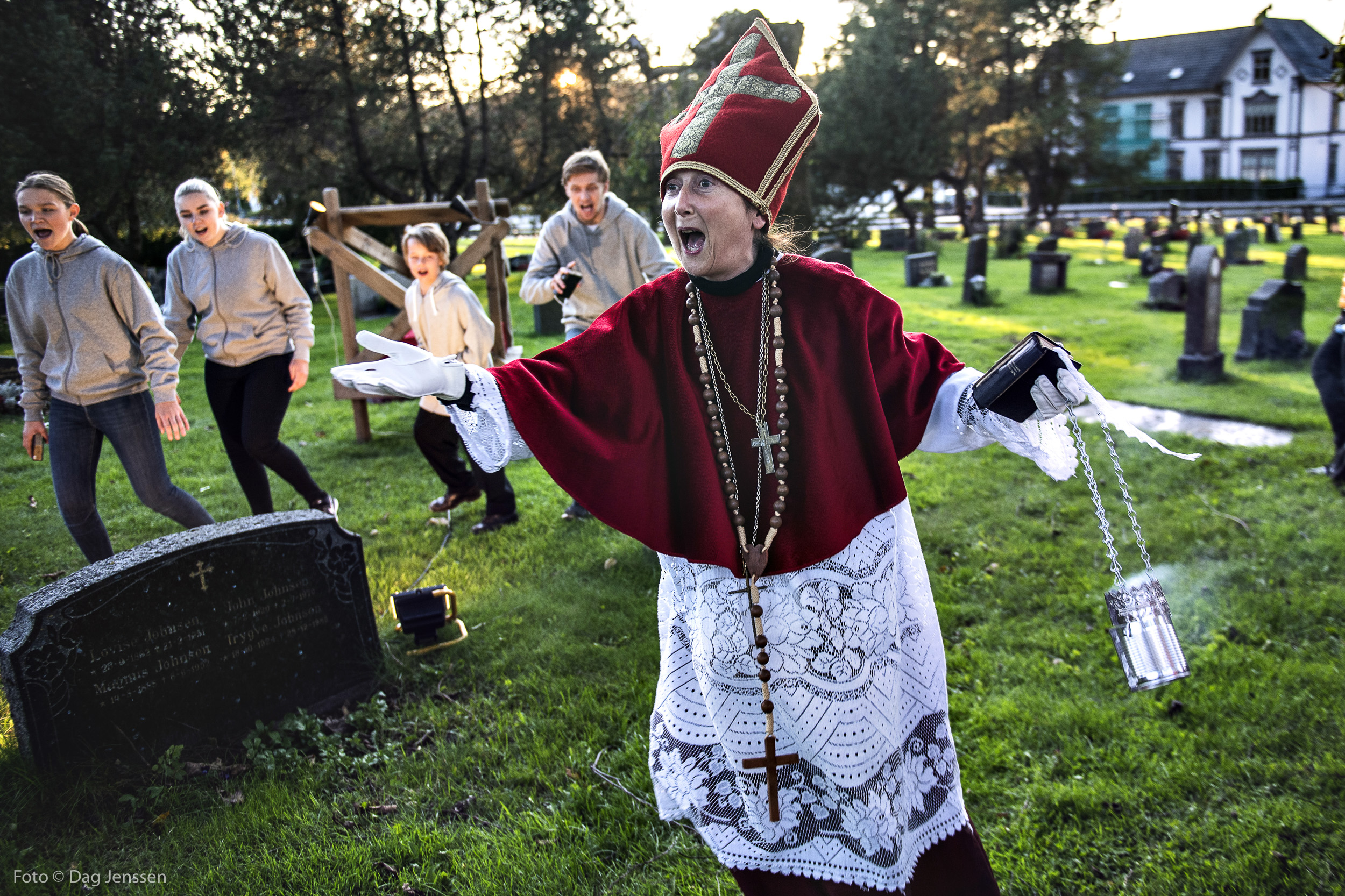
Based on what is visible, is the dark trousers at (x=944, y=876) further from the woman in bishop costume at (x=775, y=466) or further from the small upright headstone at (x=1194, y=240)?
the small upright headstone at (x=1194, y=240)

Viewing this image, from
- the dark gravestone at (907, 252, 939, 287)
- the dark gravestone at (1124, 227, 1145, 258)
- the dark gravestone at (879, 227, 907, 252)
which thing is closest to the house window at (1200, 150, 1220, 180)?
the dark gravestone at (879, 227, 907, 252)

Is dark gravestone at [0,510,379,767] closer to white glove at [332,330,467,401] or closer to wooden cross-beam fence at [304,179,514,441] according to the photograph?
white glove at [332,330,467,401]

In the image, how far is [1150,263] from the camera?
64.1ft

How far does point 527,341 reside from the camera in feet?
43.3

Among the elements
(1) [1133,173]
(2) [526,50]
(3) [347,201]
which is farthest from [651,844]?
(1) [1133,173]

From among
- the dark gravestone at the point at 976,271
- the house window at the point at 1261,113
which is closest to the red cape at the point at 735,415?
the dark gravestone at the point at 976,271

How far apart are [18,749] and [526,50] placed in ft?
56.2

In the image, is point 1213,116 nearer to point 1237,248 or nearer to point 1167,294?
point 1237,248

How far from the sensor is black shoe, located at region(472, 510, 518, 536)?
5887 mm

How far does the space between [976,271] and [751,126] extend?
14349mm

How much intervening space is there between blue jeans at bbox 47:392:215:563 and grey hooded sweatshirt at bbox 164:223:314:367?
0.56m

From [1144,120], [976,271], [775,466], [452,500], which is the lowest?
[452,500]

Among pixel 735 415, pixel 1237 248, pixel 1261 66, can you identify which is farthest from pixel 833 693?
pixel 1261 66

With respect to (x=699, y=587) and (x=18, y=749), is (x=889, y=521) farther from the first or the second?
(x=18, y=749)
